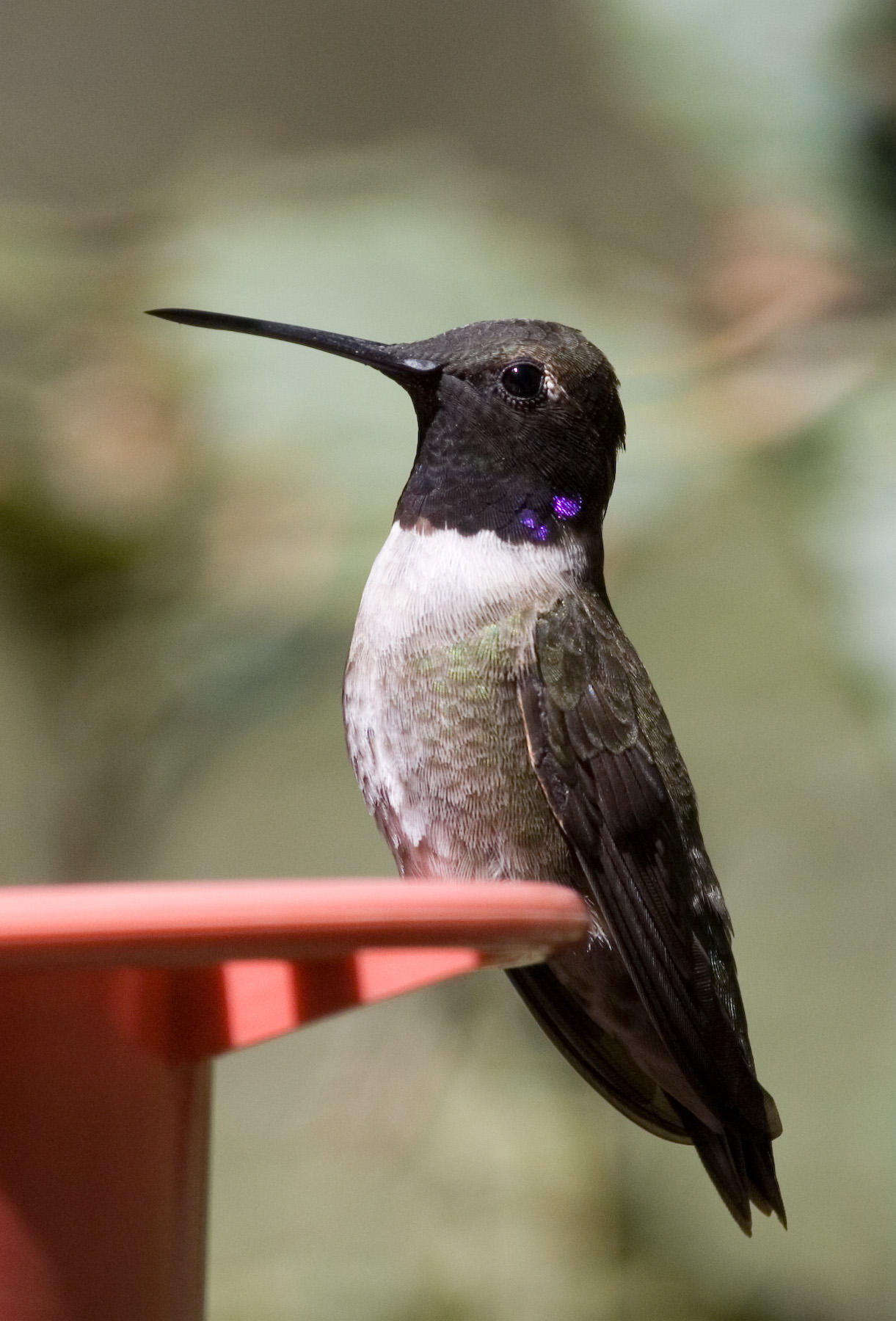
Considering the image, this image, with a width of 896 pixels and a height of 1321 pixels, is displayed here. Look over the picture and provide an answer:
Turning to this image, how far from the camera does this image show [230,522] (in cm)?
264

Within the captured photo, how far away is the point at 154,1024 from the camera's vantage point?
1.11 m

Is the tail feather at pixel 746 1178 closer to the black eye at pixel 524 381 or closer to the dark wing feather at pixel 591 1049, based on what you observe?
the dark wing feather at pixel 591 1049

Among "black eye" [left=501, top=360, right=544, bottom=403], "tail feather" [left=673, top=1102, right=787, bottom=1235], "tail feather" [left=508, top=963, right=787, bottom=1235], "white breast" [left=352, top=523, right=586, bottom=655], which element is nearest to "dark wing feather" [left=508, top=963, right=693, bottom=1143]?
"tail feather" [left=508, top=963, right=787, bottom=1235]

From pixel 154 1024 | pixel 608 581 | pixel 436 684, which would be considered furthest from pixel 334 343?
pixel 608 581

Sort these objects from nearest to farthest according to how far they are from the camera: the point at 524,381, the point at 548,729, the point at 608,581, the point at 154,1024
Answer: the point at 154,1024
the point at 548,729
the point at 524,381
the point at 608,581

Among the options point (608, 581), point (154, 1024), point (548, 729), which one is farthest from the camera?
point (608, 581)

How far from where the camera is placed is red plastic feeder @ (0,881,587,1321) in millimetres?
729

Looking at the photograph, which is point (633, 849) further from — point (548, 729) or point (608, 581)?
point (608, 581)

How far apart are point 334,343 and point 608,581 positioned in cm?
110

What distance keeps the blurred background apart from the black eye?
0.43m

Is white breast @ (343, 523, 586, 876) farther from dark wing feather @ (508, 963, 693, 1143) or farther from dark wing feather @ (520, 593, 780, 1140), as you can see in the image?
dark wing feather @ (508, 963, 693, 1143)

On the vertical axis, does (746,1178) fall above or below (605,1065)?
below

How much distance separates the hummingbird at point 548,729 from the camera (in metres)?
1.61

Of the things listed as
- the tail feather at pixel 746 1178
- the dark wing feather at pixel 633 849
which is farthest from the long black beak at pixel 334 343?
the tail feather at pixel 746 1178
